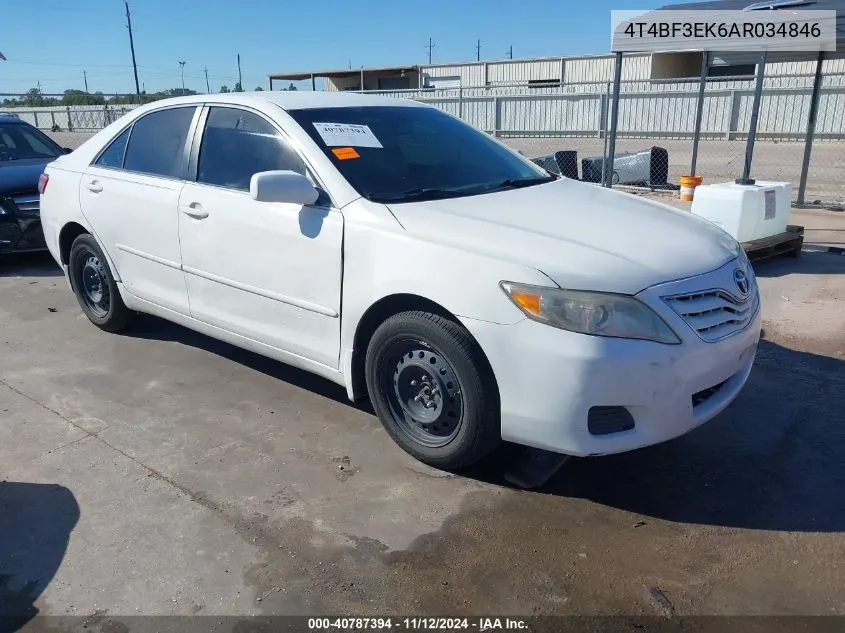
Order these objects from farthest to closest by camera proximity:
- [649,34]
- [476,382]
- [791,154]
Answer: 1. [791,154]
2. [649,34]
3. [476,382]

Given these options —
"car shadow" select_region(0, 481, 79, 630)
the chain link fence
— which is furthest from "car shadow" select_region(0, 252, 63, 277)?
the chain link fence

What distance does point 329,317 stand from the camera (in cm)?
348

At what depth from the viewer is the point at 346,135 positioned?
3.76 metres

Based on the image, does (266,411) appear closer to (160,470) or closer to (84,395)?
(160,470)

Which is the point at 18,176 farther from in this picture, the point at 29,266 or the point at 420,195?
the point at 420,195

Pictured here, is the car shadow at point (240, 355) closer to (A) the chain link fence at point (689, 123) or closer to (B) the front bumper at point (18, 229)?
(B) the front bumper at point (18, 229)

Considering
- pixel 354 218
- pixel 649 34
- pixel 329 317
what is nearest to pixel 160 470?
pixel 329 317

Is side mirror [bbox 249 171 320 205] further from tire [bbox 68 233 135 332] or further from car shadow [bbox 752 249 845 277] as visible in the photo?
car shadow [bbox 752 249 845 277]

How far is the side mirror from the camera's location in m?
3.34

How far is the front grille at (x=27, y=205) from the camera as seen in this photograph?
724cm

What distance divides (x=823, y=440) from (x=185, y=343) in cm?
411

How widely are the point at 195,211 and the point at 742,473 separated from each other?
3.21m

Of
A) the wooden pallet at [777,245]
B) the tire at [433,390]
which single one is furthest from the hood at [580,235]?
the wooden pallet at [777,245]

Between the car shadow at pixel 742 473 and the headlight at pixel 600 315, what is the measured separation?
0.82 metres
